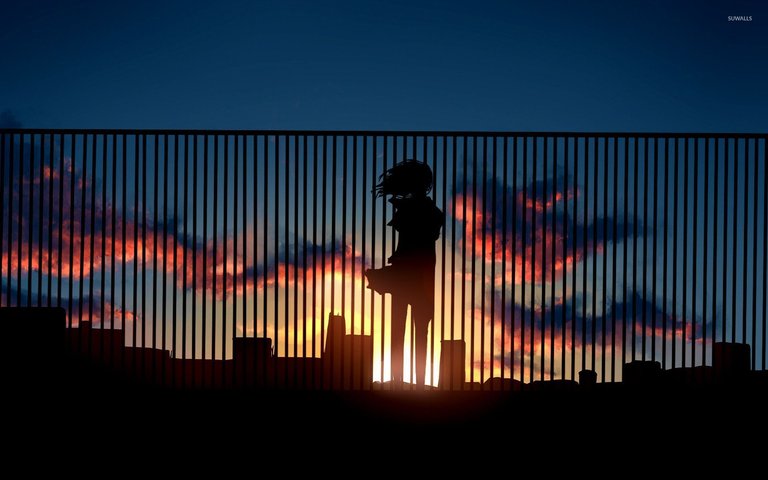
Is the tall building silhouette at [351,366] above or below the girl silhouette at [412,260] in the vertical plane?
below

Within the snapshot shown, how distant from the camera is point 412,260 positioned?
9.50 m

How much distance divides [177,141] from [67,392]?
3.23 metres

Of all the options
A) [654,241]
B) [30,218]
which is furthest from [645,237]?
[30,218]

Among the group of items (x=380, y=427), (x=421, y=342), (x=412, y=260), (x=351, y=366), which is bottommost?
(x=380, y=427)

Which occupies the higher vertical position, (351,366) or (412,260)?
(412,260)

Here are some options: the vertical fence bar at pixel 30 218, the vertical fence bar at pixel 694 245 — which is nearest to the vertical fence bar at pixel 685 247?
the vertical fence bar at pixel 694 245

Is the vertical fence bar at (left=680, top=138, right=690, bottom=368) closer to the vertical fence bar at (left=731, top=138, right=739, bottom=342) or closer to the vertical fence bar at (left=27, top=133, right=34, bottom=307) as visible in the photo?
the vertical fence bar at (left=731, top=138, right=739, bottom=342)

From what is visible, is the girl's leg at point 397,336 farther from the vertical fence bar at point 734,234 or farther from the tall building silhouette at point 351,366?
the vertical fence bar at point 734,234

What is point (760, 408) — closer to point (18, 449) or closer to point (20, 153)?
point (18, 449)

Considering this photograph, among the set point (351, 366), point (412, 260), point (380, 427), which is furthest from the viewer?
point (351, 366)

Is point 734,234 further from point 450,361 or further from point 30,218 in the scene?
point 30,218

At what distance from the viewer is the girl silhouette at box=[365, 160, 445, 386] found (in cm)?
951

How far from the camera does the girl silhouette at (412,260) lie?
9508mm

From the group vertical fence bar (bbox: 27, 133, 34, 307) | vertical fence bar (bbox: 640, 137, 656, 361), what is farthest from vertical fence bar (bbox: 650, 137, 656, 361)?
vertical fence bar (bbox: 27, 133, 34, 307)
